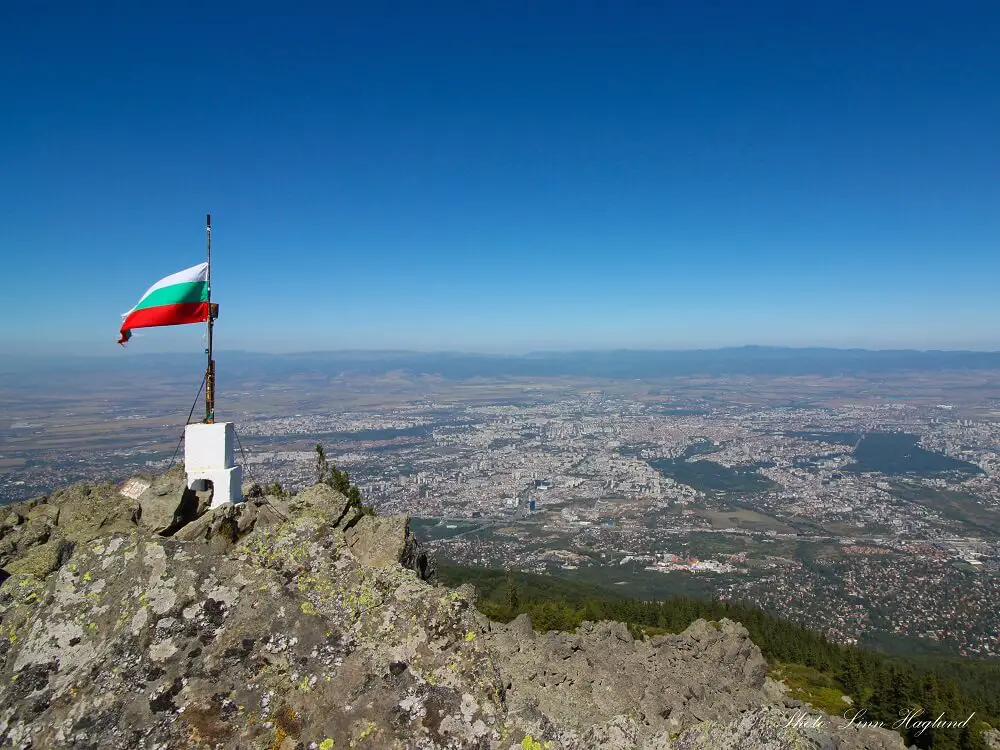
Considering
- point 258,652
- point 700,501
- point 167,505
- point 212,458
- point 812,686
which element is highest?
point 212,458

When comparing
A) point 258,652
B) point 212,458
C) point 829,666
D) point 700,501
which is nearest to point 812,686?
point 829,666

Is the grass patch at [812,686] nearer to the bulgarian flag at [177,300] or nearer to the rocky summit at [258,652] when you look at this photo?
the rocky summit at [258,652]

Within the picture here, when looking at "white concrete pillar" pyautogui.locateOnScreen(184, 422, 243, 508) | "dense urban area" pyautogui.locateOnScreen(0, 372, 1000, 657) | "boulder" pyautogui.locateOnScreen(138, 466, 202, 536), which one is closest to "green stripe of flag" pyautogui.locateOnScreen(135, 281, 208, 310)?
"white concrete pillar" pyautogui.locateOnScreen(184, 422, 243, 508)

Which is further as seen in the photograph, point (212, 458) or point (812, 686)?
point (812, 686)

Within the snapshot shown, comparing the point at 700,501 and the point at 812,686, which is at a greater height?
the point at 812,686

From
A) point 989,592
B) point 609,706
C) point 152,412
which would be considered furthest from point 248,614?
point 152,412

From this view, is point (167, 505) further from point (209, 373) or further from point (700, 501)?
point (700, 501)

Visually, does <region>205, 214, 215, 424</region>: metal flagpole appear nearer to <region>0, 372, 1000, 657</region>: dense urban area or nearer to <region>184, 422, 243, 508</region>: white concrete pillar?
<region>184, 422, 243, 508</region>: white concrete pillar
